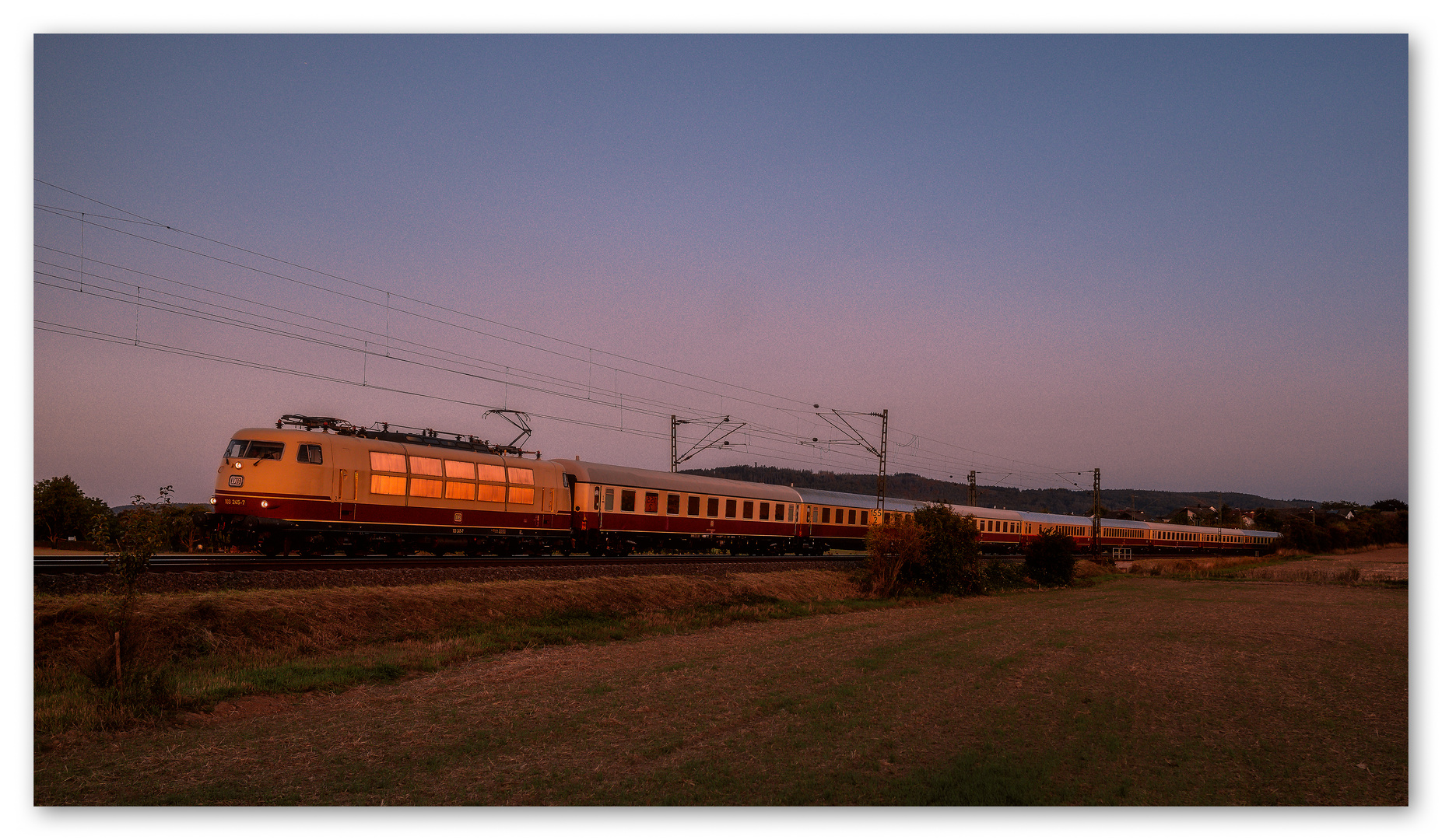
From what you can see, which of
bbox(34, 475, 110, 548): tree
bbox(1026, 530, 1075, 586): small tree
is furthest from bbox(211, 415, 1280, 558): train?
bbox(34, 475, 110, 548): tree

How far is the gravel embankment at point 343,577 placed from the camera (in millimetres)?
14906

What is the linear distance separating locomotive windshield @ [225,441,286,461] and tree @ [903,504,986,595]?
25052 mm

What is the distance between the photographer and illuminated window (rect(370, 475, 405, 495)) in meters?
25.9

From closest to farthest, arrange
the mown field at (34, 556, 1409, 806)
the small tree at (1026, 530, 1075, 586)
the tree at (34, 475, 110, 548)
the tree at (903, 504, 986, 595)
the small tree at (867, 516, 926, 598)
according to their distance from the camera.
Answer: the mown field at (34, 556, 1409, 806) → the tree at (34, 475, 110, 548) → the small tree at (867, 516, 926, 598) → the tree at (903, 504, 986, 595) → the small tree at (1026, 530, 1075, 586)

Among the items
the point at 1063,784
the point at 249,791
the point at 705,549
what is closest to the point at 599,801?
the point at 249,791

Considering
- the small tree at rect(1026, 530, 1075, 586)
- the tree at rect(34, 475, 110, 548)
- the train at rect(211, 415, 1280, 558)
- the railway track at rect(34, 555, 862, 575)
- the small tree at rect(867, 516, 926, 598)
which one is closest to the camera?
the tree at rect(34, 475, 110, 548)

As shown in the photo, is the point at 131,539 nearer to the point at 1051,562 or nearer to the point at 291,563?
the point at 291,563

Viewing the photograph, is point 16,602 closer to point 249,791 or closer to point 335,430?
point 249,791

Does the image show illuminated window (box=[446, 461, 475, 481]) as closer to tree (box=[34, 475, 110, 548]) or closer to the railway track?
the railway track

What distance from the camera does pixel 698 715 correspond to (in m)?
11.8

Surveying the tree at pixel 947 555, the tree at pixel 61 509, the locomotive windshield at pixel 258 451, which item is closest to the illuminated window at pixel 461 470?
the locomotive windshield at pixel 258 451

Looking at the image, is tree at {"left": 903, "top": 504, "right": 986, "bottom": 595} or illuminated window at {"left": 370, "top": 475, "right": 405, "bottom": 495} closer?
illuminated window at {"left": 370, "top": 475, "right": 405, "bottom": 495}

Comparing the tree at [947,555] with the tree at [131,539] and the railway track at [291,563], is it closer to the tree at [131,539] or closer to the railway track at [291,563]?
the railway track at [291,563]

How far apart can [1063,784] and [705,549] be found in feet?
107
